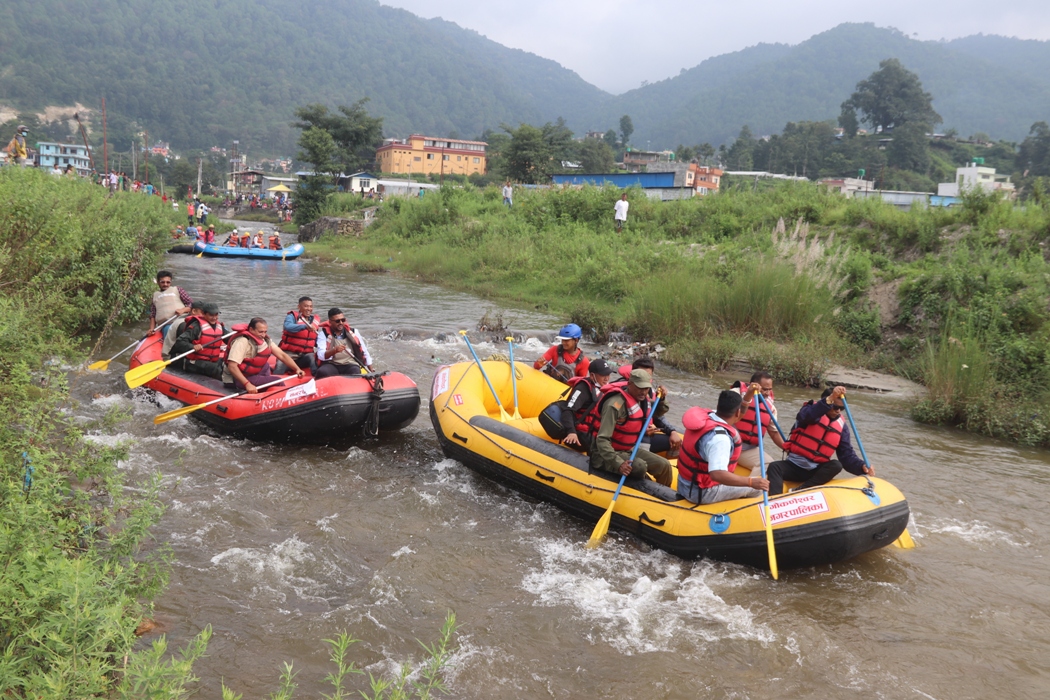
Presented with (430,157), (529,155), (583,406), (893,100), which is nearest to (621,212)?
(583,406)

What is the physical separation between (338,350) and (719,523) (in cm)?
451

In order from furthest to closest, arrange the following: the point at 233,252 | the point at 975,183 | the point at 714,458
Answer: the point at 233,252
the point at 975,183
the point at 714,458

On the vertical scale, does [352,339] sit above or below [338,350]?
above

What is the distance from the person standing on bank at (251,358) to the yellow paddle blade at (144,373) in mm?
669

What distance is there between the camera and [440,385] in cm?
782

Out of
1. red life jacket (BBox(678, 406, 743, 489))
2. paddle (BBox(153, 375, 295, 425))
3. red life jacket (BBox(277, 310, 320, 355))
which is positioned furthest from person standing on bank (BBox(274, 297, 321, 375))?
red life jacket (BBox(678, 406, 743, 489))

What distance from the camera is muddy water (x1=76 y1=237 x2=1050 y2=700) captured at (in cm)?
421

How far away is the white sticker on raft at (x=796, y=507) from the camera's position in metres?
5.21

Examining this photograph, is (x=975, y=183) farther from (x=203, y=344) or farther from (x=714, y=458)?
(x=203, y=344)

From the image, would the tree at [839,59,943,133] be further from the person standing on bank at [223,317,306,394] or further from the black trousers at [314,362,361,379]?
Answer: the person standing on bank at [223,317,306,394]

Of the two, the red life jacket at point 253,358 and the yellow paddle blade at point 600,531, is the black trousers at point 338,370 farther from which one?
the yellow paddle blade at point 600,531

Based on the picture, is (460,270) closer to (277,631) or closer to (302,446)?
(302,446)

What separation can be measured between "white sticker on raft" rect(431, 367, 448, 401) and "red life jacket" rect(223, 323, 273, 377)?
1.77m

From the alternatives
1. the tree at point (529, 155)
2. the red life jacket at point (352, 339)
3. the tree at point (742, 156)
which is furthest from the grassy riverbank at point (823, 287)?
the tree at point (742, 156)
